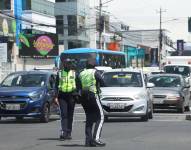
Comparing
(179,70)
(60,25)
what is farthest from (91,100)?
(60,25)

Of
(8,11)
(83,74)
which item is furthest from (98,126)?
(8,11)

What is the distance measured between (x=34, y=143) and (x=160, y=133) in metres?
3.65

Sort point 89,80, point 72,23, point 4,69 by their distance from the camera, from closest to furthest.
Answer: point 89,80
point 4,69
point 72,23

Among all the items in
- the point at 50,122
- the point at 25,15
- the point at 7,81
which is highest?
the point at 25,15

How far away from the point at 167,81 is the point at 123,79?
561cm

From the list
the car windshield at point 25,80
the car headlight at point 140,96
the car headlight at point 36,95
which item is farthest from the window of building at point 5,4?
the car headlight at point 140,96

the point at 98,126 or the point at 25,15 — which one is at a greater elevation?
the point at 25,15

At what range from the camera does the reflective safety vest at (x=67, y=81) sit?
581 inches

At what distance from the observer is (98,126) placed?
13.1 meters

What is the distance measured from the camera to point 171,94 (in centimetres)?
2467

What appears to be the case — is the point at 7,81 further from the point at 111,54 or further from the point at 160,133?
the point at 111,54

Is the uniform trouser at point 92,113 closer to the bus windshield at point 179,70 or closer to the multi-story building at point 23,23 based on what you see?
the bus windshield at point 179,70

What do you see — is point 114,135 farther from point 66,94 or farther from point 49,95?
point 49,95

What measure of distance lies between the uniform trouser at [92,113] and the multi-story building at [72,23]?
69.0 meters
